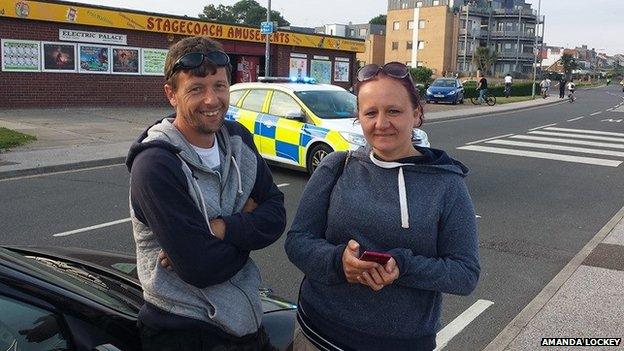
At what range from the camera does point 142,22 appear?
883 inches

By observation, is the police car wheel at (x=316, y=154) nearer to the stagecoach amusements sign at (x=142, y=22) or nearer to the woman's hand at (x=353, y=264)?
the woman's hand at (x=353, y=264)

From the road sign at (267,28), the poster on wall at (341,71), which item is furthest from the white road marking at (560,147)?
the poster on wall at (341,71)

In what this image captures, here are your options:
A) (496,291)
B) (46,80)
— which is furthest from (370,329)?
(46,80)

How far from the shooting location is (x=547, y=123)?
74.4 ft

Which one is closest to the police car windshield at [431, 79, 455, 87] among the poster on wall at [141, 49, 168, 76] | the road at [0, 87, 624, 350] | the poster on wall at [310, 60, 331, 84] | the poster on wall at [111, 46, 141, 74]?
the poster on wall at [310, 60, 331, 84]

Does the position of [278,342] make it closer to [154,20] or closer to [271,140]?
[271,140]

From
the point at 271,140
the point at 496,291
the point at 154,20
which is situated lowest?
the point at 496,291

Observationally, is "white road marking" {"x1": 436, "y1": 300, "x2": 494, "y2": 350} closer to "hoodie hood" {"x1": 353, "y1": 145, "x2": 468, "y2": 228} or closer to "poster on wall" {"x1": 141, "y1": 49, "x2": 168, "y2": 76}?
"hoodie hood" {"x1": 353, "y1": 145, "x2": 468, "y2": 228}

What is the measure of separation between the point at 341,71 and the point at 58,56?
15.3 m

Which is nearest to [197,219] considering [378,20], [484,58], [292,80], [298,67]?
[292,80]

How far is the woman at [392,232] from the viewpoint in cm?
190

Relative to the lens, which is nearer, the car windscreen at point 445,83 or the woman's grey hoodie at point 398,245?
the woman's grey hoodie at point 398,245

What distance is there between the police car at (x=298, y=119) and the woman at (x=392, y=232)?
6.97m

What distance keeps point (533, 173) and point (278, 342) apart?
9863 millimetres
